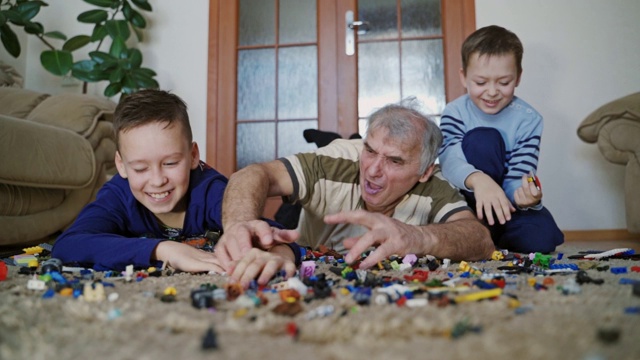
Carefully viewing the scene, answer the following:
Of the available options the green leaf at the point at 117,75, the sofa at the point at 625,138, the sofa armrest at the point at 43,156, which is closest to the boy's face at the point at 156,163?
the sofa armrest at the point at 43,156

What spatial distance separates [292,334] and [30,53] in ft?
12.9

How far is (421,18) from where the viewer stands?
3.37m

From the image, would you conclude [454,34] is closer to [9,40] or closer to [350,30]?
[350,30]

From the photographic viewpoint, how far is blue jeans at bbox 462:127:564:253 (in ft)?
5.57

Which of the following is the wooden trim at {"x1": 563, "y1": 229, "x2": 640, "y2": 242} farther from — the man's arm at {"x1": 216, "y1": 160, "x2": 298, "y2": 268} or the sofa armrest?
the sofa armrest

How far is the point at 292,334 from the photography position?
572 mm

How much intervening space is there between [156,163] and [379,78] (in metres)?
2.30

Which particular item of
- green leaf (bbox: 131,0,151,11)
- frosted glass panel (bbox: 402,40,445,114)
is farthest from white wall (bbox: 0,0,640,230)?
green leaf (bbox: 131,0,151,11)

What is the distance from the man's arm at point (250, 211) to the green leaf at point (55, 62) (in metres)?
2.30

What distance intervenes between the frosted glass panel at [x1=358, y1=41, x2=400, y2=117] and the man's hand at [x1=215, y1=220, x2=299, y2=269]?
7.81 ft

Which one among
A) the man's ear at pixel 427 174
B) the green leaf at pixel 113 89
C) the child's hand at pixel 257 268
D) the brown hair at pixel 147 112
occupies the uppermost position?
the green leaf at pixel 113 89

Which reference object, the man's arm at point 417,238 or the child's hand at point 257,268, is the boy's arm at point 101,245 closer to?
the child's hand at point 257,268

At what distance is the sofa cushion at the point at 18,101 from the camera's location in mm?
2547

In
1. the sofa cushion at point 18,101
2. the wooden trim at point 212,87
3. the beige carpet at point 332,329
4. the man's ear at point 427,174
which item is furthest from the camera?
the wooden trim at point 212,87
